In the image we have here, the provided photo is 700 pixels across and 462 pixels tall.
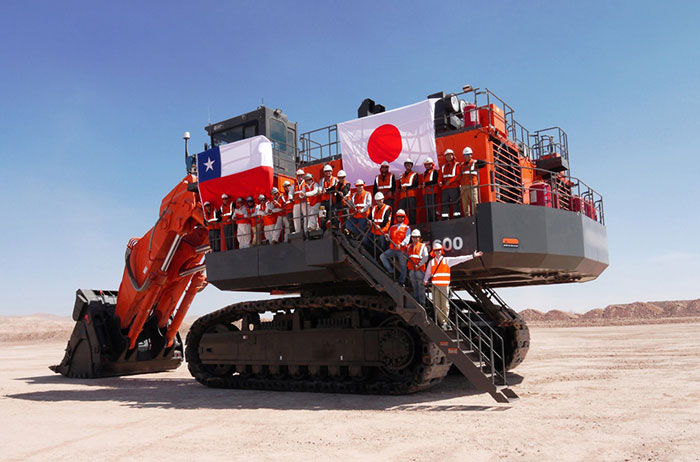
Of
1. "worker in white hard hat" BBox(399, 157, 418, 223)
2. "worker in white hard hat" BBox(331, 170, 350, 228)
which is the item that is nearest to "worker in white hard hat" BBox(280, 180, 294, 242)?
"worker in white hard hat" BBox(331, 170, 350, 228)

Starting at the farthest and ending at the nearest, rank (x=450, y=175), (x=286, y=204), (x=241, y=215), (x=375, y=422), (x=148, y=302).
A: (x=148, y=302)
(x=241, y=215)
(x=286, y=204)
(x=450, y=175)
(x=375, y=422)

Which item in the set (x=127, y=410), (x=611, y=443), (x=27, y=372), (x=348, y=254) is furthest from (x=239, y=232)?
(x=27, y=372)

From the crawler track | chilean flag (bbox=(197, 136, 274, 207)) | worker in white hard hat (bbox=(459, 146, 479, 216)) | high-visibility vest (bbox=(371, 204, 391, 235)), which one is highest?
chilean flag (bbox=(197, 136, 274, 207))

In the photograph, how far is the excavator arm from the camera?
16516 millimetres

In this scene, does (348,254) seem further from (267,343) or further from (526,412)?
(526,412)

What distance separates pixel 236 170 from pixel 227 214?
1144mm

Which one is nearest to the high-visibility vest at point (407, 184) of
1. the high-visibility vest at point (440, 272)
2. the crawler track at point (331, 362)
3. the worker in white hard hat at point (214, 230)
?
the high-visibility vest at point (440, 272)

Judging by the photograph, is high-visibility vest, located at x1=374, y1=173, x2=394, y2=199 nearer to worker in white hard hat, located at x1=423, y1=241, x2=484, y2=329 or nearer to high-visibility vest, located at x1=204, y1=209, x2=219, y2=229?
worker in white hard hat, located at x1=423, y1=241, x2=484, y2=329

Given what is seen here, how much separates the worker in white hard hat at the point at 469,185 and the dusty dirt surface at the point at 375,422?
3.61 metres

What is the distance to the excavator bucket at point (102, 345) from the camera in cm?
1781

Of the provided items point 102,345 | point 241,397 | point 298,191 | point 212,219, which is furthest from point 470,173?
point 102,345

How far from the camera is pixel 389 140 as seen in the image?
1325 centimetres

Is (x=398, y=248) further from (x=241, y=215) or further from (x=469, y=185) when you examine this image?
(x=241, y=215)

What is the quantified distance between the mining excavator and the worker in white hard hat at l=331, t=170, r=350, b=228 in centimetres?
25
